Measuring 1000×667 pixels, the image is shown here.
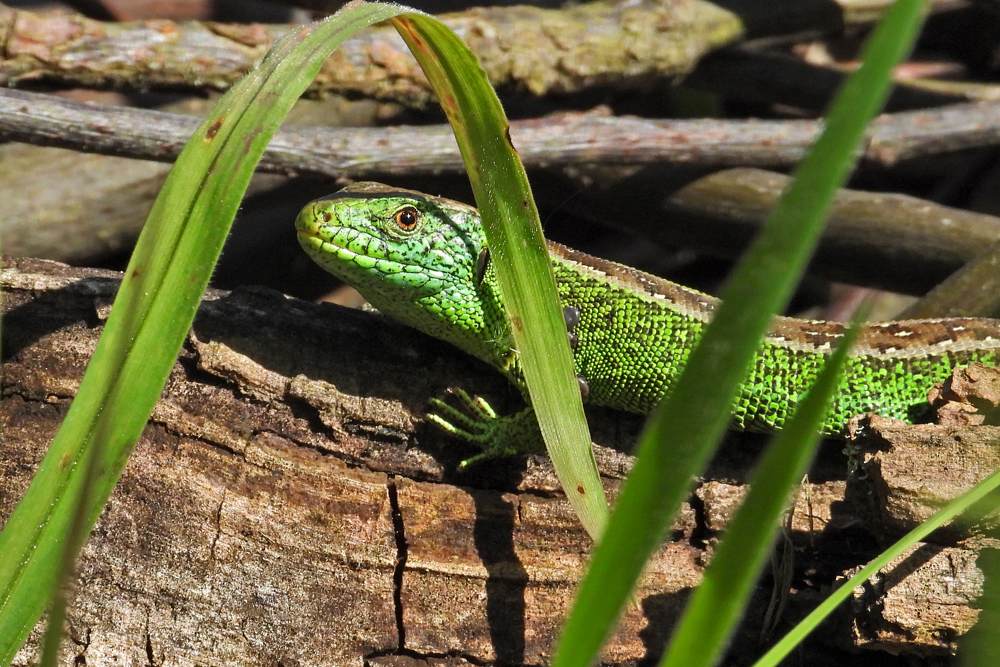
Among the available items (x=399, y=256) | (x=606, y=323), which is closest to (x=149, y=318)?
(x=399, y=256)

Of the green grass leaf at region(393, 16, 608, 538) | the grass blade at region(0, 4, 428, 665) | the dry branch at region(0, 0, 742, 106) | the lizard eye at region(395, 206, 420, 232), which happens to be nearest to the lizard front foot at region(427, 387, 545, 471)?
the lizard eye at region(395, 206, 420, 232)

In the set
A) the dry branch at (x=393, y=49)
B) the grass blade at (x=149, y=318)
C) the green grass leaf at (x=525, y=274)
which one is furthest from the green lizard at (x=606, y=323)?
the grass blade at (x=149, y=318)

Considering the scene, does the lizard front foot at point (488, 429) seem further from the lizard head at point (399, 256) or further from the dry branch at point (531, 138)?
the dry branch at point (531, 138)

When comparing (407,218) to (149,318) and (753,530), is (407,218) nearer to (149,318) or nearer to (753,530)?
(149,318)

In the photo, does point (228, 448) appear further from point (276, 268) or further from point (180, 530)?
point (276, 268)

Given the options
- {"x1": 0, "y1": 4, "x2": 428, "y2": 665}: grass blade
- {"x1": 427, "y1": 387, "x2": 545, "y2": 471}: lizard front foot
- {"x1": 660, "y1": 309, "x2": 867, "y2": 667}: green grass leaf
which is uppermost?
{"x1": 427, "y1": 387, "x2": 545, "y2": 471}: lizard front foot

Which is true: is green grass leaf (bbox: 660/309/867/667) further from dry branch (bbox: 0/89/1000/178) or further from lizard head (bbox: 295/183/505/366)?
dry branch (bbox: 0/89/1000/178)

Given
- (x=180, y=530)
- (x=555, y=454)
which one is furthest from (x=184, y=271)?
(x=180, y=530)

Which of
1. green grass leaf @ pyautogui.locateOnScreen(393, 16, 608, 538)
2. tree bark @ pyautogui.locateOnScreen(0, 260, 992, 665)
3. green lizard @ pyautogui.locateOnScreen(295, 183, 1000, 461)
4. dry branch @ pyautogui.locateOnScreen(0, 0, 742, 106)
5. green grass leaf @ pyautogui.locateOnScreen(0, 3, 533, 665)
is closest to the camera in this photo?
green grass leaf @ pyautogui.locateOnScreen(0, 3, 533, 665)
